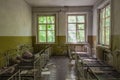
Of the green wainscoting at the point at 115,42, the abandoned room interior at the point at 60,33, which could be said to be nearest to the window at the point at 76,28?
the abandoned room interior at the point at 60,33

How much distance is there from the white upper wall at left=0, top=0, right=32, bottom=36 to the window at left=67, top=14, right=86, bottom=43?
2482 mm

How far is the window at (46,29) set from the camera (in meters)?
11.5

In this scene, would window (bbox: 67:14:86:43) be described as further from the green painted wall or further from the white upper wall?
the green painted wall

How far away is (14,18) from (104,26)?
12.9 feet

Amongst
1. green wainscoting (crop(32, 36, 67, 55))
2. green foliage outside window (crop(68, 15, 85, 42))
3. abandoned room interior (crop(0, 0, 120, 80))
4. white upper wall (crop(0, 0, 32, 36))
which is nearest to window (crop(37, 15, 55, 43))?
abandoned room interior (crop(0, 0, 120, 80))

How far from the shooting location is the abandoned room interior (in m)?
6.61

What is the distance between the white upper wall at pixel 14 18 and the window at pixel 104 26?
12.5ft

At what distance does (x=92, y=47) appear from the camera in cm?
1105

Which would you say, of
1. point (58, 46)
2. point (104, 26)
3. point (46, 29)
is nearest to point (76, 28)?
point (58, 46)

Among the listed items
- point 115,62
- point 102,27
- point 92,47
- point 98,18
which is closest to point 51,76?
point 115,62

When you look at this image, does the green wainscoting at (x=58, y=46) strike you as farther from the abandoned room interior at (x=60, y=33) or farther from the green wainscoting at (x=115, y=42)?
the green wainscoting at (x=115, y=42)

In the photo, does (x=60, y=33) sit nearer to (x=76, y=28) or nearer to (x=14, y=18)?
(x=76, y=28)

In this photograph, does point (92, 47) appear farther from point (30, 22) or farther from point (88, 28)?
point (30, 22)

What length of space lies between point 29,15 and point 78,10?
114 inches
